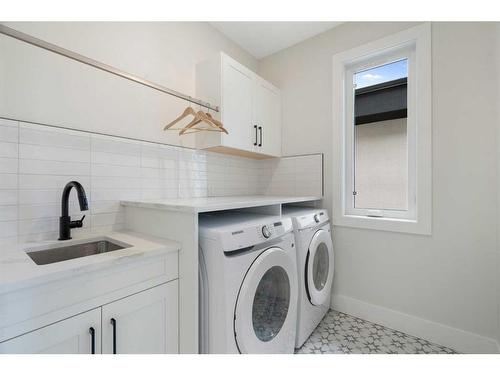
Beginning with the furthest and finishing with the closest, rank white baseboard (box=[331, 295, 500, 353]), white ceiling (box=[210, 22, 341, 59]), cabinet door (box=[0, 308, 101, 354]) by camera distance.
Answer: white ceiling (box=[210, 22, 341, 59]) < white baseboard (box=[331, 295, 500, 353]) < cabinet door (box=[0, 308, 101, 354])

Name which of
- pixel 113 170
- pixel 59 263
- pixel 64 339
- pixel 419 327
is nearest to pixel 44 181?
pixel 113 170

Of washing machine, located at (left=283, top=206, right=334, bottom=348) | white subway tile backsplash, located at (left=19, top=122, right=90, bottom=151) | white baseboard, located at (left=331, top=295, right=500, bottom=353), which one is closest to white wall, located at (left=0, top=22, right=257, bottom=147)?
white subway tile backsplash, located at (left=19, top=122, right=90, bottom=151)

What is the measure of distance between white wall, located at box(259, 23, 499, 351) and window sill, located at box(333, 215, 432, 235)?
0.05 m

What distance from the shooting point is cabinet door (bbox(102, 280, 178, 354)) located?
0.86 m

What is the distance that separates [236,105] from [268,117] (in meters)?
0.46

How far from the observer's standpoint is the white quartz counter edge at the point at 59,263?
0.68 m

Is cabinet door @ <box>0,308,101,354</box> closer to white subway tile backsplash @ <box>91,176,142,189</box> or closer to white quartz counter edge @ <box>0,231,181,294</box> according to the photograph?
white quartz counter edge @ <box>0,231,181,294</box>

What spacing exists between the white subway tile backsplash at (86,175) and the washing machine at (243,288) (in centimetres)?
60

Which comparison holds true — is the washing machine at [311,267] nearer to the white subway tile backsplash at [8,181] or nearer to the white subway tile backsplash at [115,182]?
the white subway tile backsplash at [115,182]

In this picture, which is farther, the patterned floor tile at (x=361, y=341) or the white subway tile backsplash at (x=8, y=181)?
the patterned floor tile at (x=361, y=341)

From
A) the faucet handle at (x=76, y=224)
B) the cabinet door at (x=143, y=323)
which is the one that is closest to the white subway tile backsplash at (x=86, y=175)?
the faucet handle at (x=76, y=224)

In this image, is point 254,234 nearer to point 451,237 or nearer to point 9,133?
point 9,133
